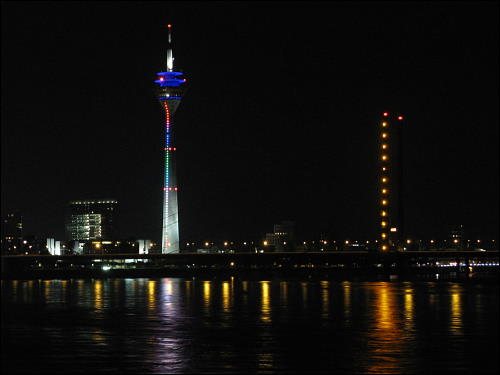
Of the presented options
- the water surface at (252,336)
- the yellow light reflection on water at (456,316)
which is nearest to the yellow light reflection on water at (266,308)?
the water surface at (252,336)

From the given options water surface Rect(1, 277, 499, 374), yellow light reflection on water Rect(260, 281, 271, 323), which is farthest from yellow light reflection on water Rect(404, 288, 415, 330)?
yellow light reflection on water Rect(260, 281, 271, 323)

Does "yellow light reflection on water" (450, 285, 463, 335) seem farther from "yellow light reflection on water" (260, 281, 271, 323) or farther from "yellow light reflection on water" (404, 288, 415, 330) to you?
"yellow light reflection on water" (260, 281, 271, 323)

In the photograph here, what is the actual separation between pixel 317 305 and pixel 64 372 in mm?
54226

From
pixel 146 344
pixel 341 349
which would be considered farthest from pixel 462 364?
pixel 146 344

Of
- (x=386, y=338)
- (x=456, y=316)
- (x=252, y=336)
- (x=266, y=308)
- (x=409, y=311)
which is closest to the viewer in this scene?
(x=386, y=338)

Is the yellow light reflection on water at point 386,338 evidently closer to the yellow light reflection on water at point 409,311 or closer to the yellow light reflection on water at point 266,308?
the yellow light reflection on water at point 409,311

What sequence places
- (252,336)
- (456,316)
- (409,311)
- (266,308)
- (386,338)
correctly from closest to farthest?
1. (386,338)
2. (252,336)
3. (456,316)
4. (409,311)
5. (266,308)

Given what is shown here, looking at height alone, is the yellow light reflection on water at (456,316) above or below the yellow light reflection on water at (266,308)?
below

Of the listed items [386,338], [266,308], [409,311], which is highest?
[266,308]

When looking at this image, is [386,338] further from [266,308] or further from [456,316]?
[266,308]

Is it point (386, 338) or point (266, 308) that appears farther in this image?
point (266, 308)

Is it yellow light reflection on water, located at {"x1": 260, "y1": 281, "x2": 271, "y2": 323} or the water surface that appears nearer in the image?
the water surface

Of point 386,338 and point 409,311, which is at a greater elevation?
point 409,311

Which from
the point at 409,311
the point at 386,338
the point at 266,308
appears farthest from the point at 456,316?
the point at 386,338
